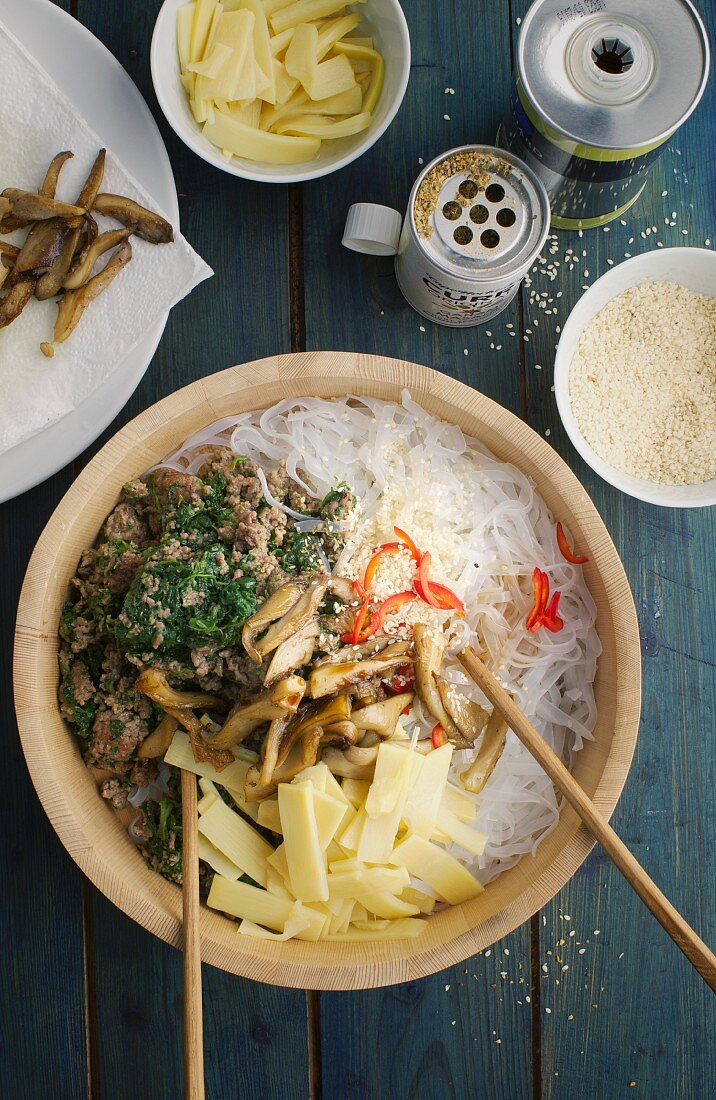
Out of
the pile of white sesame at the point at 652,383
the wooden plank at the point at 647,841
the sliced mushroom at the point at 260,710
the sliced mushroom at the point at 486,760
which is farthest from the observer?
the wooden plank at the point at 647,841

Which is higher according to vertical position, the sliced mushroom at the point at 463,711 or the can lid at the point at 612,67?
the can lid at the point at 612,67

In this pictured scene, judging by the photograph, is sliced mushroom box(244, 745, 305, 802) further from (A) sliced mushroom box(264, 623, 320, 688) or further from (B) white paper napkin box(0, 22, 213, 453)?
(B) white paper napkin box(0, 22, 213, 453)

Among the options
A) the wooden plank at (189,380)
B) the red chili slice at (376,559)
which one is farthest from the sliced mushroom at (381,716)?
the wooden plank at (189,380)

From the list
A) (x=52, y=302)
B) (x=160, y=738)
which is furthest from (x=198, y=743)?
(x=52, y=302)

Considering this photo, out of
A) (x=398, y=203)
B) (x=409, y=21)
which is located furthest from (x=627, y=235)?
(x=409, y=21)

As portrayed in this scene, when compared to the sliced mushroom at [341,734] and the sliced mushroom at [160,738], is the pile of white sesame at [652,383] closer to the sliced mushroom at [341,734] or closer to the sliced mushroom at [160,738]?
the sliced mushroom at [341,734]
